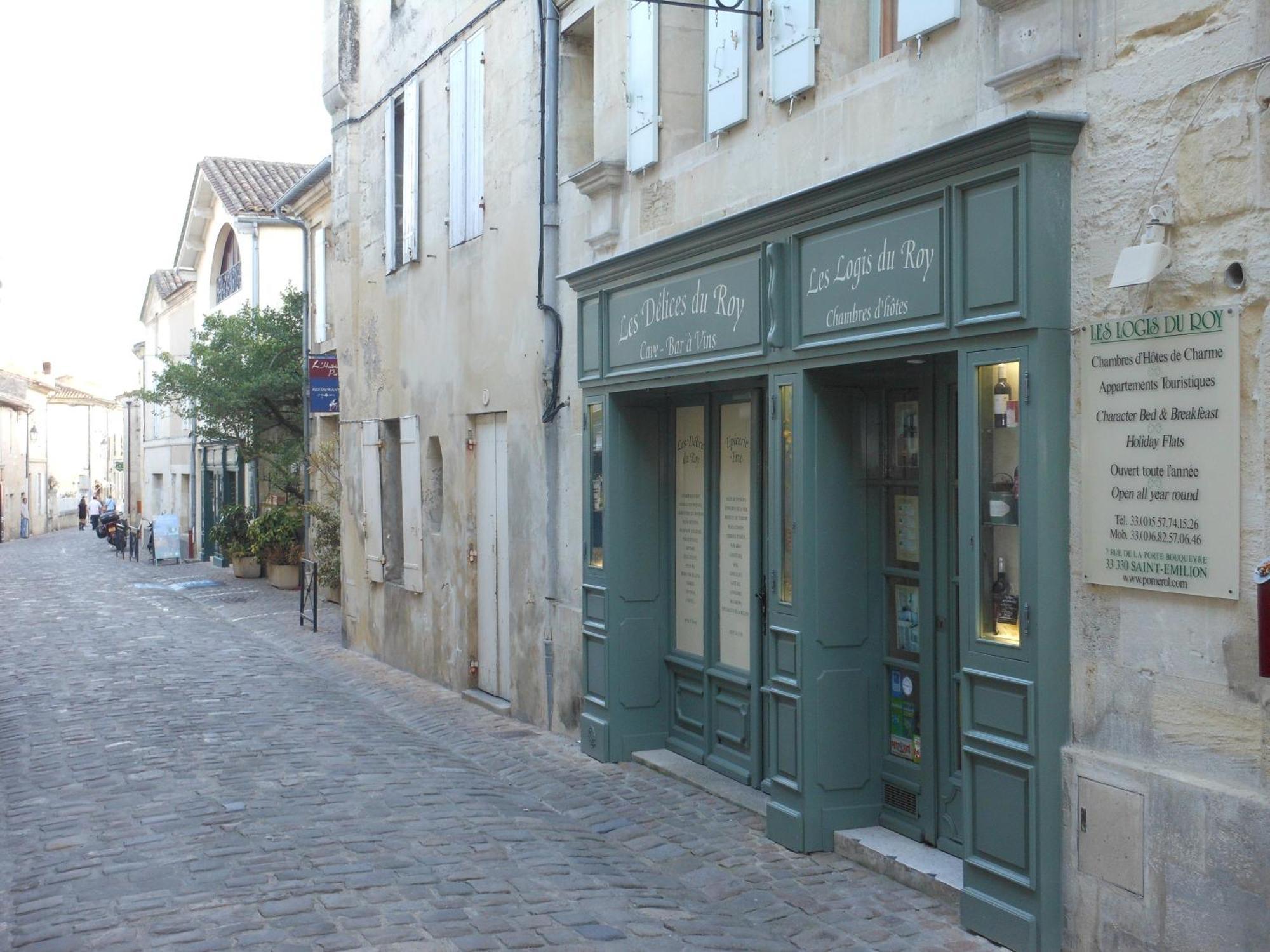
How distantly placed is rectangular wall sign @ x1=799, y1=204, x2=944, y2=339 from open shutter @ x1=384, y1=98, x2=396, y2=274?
854 centimetres

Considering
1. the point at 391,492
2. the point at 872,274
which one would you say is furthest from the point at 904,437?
the point at 391,492

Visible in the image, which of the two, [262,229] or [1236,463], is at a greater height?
[262,229]

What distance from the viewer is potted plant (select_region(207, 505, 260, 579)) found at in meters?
28.0

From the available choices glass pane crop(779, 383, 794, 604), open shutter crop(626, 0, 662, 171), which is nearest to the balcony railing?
open shutter crop(626, 0, 662, 171)

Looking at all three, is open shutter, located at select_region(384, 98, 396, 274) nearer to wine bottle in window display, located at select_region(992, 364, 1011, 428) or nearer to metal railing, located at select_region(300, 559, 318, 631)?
metal railing, located at select_region(300, 559, 318, 631)

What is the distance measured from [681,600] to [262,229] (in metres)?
23.5

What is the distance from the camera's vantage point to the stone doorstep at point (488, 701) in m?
11.4

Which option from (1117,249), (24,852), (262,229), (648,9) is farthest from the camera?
(262,229)

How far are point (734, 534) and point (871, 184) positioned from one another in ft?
9.28

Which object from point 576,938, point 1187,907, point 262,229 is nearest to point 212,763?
point 576,938

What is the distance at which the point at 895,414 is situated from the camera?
689cm

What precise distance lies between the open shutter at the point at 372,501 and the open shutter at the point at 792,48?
8613mm

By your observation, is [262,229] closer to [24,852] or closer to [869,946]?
[24,852]

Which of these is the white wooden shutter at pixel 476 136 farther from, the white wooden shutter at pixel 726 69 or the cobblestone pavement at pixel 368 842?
the cobblestone pavement at pixel 368 842
